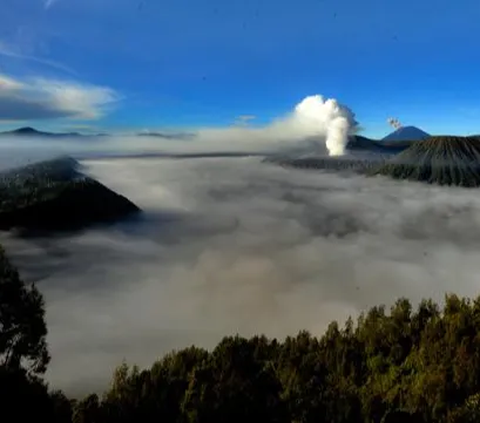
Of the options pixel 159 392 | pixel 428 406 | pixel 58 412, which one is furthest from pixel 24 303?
pixel 428 406

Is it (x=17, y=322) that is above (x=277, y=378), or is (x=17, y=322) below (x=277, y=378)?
above

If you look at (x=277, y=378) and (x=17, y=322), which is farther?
(x=277, y=378)

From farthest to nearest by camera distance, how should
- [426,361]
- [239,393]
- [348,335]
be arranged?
[348,335], [426,361], [239,393]

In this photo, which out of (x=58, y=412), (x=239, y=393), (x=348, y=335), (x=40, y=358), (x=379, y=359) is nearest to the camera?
(x=58, y=412)

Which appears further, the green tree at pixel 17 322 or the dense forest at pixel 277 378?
the green tree at pixel 17 322

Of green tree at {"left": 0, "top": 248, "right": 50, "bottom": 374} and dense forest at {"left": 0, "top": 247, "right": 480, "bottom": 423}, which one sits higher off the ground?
green tree at {"left": 0, "top": 248, "right": 50, "bottom": 374}

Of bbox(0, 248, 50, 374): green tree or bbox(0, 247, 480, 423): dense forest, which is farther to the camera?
bbox(0, 248, 50, 374): green tree

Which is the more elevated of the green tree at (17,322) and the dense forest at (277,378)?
the green tree at (17,322)

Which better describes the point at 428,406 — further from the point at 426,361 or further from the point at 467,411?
the point at 426,361
